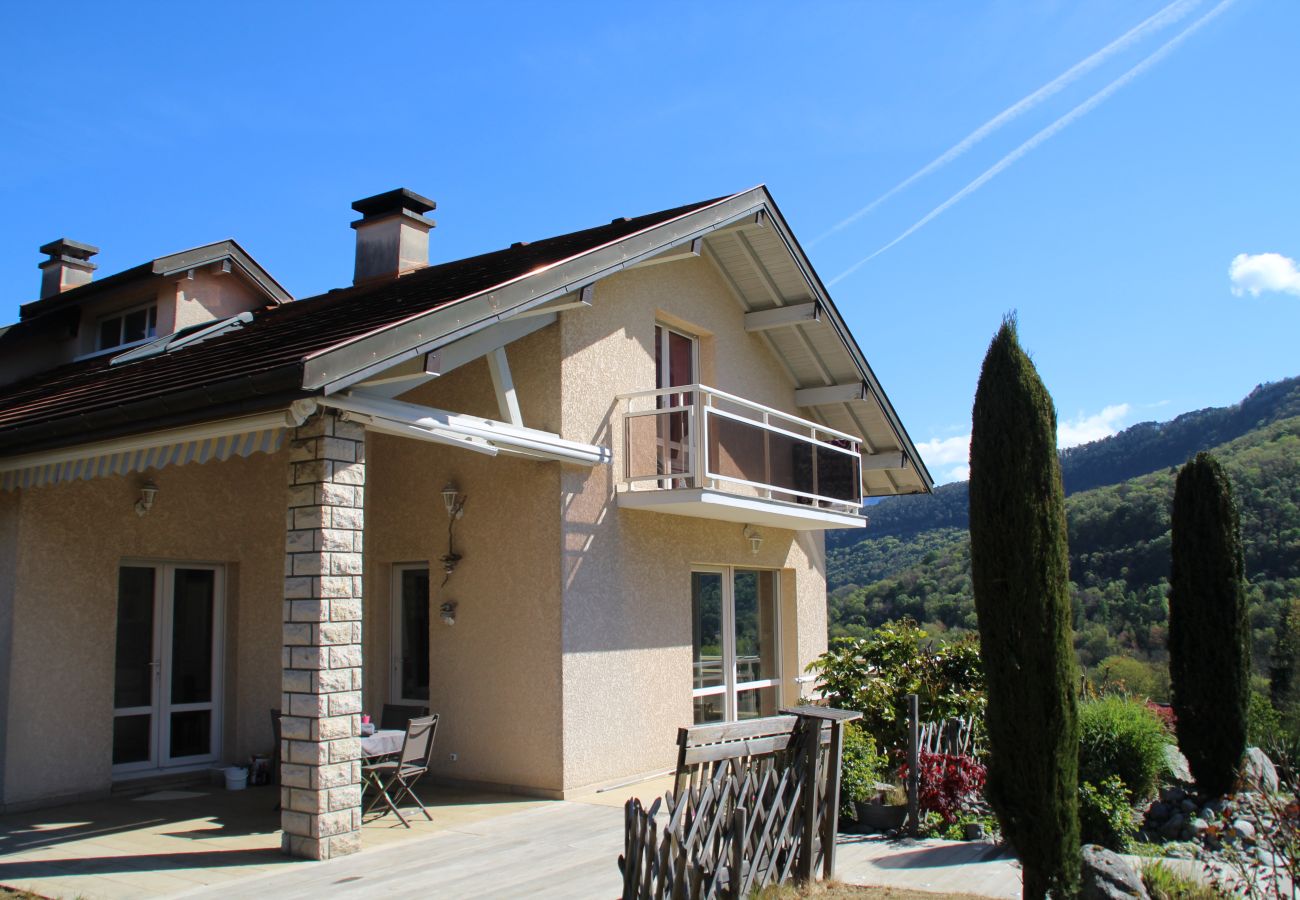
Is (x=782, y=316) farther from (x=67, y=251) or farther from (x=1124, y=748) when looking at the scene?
(x=67, y=251)

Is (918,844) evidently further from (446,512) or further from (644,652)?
(446,512)

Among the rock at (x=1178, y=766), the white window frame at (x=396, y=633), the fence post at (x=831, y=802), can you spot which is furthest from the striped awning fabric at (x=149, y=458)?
the rock at (x=1178, y=766)

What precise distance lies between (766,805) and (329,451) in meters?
3.88

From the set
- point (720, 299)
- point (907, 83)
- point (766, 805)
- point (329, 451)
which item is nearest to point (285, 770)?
point (329, 451)

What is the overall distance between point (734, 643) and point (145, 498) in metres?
7.20

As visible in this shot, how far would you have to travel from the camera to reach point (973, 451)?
6605 millimetres

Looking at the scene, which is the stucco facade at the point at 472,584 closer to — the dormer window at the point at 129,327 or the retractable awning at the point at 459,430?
the retractable awning at the point at 459,430

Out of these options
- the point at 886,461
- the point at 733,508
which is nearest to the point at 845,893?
the point at 733,508

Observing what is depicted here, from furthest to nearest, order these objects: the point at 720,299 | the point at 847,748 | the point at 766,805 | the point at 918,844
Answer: the point at 720,299
the point at 847,748
the point at 918,844
the point at 766,805

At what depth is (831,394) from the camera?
15844mm

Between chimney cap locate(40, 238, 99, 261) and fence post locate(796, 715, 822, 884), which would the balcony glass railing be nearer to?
fence post locate(796, 715, 822, 884)

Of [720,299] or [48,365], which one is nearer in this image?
[720,299]

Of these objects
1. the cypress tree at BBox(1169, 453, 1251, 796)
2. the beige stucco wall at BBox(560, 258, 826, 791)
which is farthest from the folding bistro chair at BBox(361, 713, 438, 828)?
the cypress tree at BBox(1169, 453, 1251, 796)

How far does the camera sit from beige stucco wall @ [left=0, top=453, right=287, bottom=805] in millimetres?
9492
